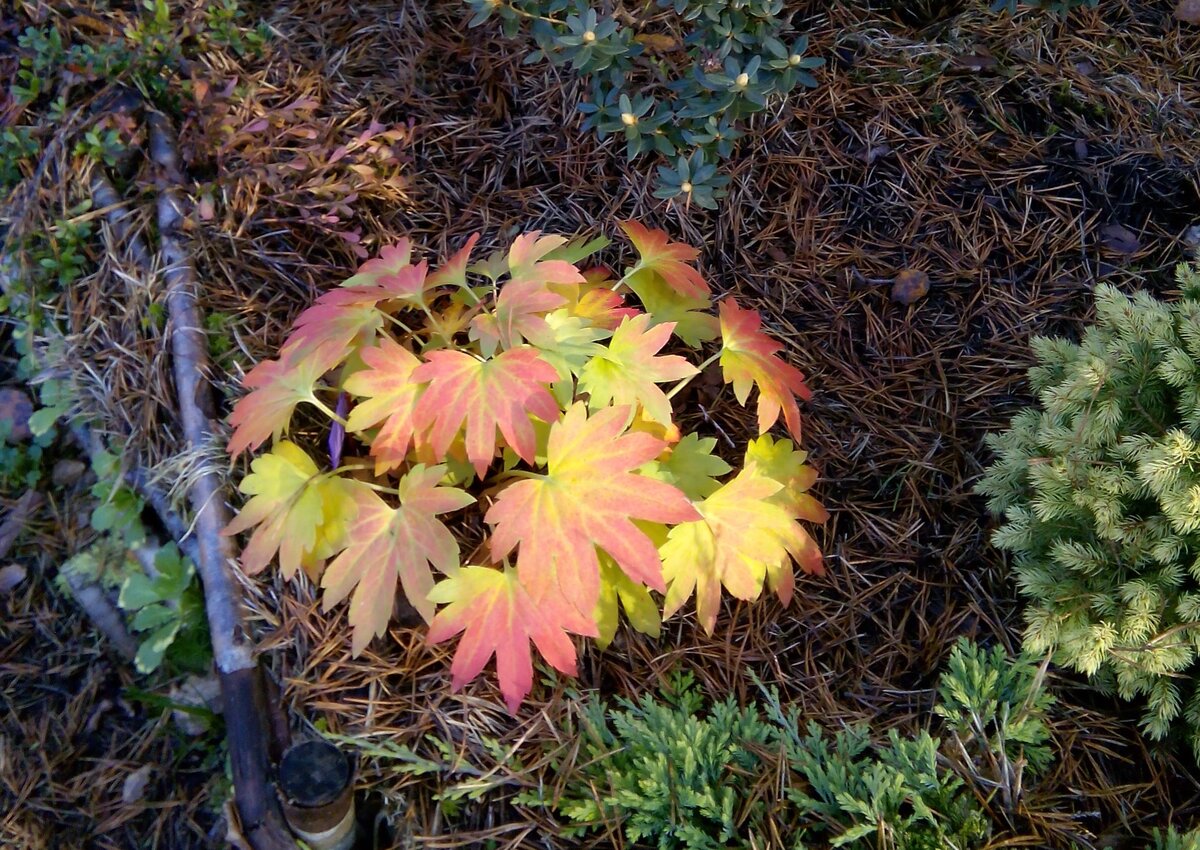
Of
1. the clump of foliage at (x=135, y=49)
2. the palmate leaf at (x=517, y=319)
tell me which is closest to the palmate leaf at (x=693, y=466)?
the palmate leaf at (x=517, y=319)

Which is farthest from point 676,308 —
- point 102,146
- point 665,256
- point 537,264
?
point 102,146

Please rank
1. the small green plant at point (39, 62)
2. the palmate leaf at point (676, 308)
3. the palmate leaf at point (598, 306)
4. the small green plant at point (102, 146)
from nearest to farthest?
the palmate leaf at point (598, 306), the palmate leaf at point (676, 308), the small green plant at point (102, 146), the small green plant at point (39, 62)

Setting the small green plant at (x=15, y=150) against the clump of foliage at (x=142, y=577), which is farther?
the small green plant at (x=15, y=150)

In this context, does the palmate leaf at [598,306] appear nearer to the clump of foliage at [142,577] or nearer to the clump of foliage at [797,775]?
the clump of foliage at [797,775]

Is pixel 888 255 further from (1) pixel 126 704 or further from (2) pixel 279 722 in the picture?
(1) pixel 126 704

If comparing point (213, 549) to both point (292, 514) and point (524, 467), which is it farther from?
point (524, 467)

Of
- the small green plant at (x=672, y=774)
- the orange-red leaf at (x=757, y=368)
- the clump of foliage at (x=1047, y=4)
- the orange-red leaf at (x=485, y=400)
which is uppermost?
the clump of foliage at (x=1047, y=4)
